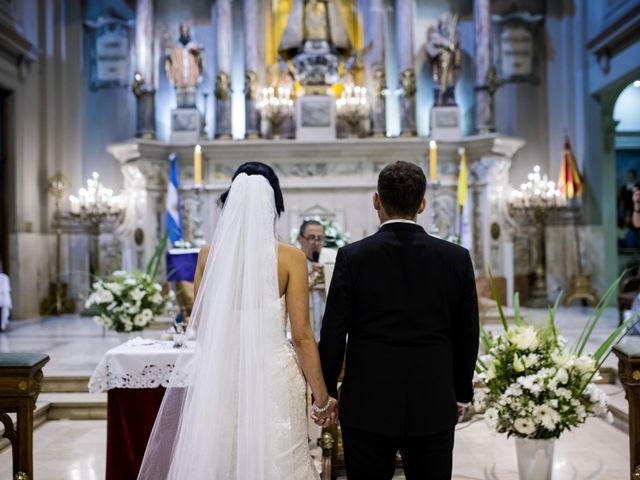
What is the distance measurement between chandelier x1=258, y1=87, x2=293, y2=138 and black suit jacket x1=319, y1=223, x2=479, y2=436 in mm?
10230

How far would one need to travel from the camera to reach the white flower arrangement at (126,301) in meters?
5.91

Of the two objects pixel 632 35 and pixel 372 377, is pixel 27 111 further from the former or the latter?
pixel 372 377

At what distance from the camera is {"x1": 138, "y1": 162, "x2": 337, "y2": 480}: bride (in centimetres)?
289

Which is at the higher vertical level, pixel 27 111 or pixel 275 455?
pixel 27 111

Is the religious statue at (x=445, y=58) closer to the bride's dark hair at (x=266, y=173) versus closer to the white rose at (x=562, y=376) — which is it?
the white rose at (x=562, y=376)

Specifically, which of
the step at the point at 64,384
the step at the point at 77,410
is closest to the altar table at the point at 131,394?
the step at the point at 77,410

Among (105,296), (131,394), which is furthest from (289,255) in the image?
(105,296)

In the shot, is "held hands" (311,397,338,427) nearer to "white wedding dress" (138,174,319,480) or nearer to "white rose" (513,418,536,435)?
"white wedding dress" (138,174,319,480)

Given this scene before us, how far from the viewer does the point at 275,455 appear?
2889 mm

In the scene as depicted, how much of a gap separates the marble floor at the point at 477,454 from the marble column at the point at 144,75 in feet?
24.3

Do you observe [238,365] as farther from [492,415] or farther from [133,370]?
[492,415]

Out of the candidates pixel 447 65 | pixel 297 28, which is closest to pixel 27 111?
pixel 297 28

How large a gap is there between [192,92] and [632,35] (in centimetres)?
760

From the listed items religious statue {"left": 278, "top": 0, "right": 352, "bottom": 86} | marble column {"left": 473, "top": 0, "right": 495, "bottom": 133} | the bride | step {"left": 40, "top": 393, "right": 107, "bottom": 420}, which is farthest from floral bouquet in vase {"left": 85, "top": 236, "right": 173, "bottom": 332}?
marble column {"left": 473, "top": 0, "right": 495, "bottom": 133}
